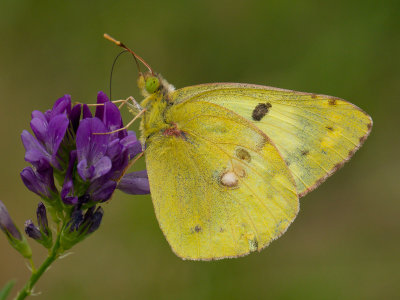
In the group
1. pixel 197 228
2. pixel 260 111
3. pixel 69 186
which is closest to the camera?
pixel 69 186

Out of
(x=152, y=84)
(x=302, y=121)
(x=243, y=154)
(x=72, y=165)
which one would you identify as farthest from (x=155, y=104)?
(x=302, y=121)

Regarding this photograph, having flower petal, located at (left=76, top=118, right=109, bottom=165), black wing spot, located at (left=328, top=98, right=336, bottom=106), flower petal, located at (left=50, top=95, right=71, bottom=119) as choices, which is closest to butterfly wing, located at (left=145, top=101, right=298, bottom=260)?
flower petal, located at (left=76, top=118, right=109, bottom=165)

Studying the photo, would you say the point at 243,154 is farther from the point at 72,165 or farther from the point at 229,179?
the point at 72,165

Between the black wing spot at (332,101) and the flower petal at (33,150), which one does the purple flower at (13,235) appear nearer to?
the flower petal at (33,150)

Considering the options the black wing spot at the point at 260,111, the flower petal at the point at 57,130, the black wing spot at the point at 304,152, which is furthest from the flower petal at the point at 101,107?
the black wing spot at the point at 304,152

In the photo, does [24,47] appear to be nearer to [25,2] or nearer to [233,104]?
[25,2]

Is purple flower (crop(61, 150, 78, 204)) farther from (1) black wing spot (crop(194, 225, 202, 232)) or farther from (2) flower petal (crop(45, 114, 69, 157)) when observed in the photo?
(1) black wing spot (crop(194, 225, 202, 232))
